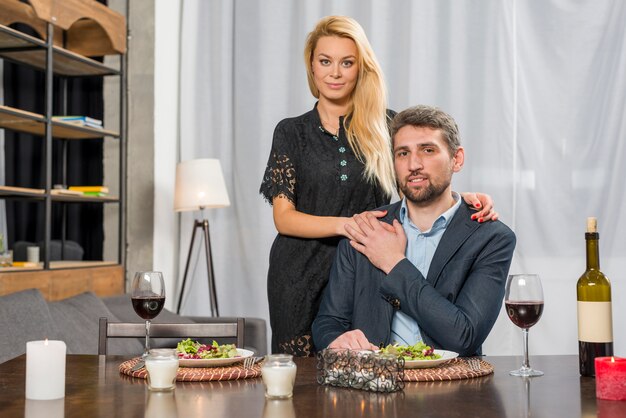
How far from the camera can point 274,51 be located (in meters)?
4.82

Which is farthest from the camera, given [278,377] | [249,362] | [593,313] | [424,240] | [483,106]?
[483,106]

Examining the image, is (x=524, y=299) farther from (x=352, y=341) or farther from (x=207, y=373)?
(x=207, y=373)

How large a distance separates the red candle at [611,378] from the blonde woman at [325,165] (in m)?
1.11

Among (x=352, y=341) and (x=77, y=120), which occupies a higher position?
(x=77, y=120)

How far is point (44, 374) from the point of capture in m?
1.23

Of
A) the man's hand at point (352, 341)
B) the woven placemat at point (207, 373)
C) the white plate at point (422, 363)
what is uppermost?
the man's hand at point (352, 341)

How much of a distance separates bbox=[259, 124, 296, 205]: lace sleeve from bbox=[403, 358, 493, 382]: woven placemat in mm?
920

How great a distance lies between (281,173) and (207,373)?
0.98 metres

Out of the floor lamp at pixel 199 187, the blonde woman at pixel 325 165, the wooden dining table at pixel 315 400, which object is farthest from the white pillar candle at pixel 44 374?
the floor lamp at pixel 199 187

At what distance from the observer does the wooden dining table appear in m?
1.13

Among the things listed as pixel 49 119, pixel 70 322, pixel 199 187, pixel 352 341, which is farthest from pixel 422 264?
pixel 199 187

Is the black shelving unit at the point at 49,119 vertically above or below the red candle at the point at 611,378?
above

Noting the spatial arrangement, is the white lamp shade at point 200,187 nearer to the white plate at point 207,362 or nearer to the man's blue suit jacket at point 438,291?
the man's blue suit jacket at point 438,291

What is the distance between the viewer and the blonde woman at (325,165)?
2281 millimetres
